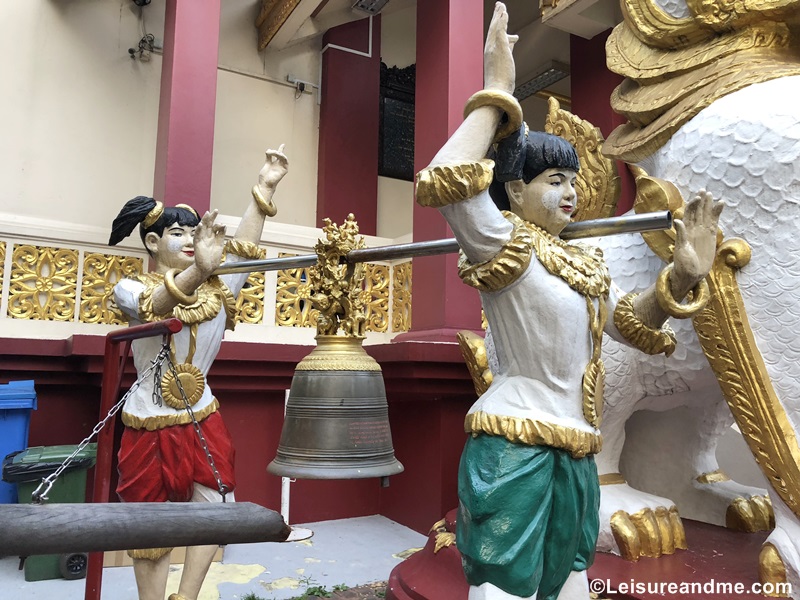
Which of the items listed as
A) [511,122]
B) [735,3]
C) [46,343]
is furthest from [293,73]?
[511,122]

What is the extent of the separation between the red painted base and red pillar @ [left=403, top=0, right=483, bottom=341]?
1418mm

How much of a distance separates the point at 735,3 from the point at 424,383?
223 cm

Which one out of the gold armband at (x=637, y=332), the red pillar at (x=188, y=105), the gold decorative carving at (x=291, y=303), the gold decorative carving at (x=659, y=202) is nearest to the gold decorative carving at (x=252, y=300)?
the gold decorative carving at (x=291, y=303)

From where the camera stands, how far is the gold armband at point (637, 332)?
158 centimetres

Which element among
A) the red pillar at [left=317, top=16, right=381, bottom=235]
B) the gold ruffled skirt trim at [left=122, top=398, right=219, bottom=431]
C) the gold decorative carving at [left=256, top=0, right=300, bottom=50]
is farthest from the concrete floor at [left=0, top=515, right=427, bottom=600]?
the gold decorative carving at [left=256, top=0, right=300, bottom=50]

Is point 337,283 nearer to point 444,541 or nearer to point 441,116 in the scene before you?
point 444,541

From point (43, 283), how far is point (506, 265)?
3.29 m

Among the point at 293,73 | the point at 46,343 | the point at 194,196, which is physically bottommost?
the point at 46,343

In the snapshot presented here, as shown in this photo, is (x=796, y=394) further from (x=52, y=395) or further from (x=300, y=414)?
(x=52, y=395)

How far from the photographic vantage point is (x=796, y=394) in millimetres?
1959

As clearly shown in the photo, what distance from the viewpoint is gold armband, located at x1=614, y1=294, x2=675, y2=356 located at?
5.20ft

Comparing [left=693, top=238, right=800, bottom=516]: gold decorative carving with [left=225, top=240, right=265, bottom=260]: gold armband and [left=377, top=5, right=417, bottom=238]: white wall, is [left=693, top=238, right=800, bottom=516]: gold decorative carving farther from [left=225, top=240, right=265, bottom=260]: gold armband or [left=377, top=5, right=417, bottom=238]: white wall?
[left=377, top=5, right=417, bottom=238]: white wall

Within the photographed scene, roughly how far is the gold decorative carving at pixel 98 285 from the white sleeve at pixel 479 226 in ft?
9.80

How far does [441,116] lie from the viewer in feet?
12.6
